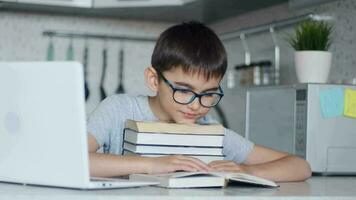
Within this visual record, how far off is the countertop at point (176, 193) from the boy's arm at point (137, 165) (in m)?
0.09

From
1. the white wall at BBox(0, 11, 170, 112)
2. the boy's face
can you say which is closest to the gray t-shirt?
the boy's face

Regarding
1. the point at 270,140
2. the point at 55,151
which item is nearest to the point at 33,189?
the point at 55,151

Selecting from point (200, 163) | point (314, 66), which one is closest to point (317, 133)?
point (314, 66)

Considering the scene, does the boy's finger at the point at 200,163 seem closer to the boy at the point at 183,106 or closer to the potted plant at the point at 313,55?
the boy at the point at 183,106

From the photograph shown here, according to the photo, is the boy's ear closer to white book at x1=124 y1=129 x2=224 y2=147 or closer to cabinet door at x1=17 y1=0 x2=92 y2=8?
white book at x1=124 y1=129 x2=224 y2=147

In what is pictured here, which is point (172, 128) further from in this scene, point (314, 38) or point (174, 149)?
point (314, 38)

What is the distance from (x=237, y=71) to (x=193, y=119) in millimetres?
1389

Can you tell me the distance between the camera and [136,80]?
10.7 ft

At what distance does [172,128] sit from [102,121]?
24 cm

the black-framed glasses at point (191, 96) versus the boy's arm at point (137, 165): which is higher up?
the black-framed glasses at point (191, 96)

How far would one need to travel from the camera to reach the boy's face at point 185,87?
1494 millimetres

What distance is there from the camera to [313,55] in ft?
6.54

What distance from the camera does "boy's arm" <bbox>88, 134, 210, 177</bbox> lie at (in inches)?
51.6

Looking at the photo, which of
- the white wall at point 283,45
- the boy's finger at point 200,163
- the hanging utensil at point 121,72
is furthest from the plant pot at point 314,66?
the hanging utensil at point 121,72
